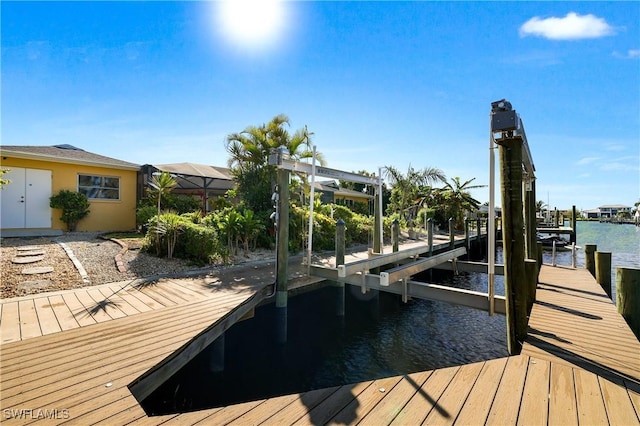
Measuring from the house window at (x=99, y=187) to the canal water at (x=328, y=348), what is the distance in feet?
33.5

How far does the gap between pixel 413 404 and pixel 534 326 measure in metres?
2.64

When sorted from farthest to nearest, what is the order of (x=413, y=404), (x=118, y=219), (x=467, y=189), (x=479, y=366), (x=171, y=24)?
(x=467, y=189) < (x=118, y=219) < (x=171, y=24) < (x=479, y=366) < (x=413, y=404)

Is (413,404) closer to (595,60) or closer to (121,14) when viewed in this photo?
(595,60)

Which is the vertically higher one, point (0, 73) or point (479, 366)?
point (0, 73)

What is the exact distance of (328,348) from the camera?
6.23 meters

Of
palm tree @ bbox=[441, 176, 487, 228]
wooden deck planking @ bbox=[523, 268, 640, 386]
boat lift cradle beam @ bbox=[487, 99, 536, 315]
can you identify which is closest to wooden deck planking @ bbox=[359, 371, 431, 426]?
wooden deck planking @ bbox=[523, 268, 640, 386]

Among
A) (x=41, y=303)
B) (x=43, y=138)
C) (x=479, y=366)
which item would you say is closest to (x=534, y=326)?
(x=479, y=366)

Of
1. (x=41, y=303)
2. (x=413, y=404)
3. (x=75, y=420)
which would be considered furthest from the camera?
(x=41, y=303)

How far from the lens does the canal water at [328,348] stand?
464 centimetres

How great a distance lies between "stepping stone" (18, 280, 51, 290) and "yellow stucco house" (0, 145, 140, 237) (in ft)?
19.9

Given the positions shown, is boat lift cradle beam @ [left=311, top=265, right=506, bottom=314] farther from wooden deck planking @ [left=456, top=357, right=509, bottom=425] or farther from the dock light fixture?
the dock light fixture

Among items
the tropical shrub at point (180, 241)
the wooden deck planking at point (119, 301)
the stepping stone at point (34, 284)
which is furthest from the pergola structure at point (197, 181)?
the wooden deck planking at point (119, 301)

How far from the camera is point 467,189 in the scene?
25.2 meters

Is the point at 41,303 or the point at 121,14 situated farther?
the point at 121,14
